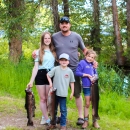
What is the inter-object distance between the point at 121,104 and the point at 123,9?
1617 cm

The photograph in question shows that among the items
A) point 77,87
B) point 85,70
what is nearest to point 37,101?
point 77,87

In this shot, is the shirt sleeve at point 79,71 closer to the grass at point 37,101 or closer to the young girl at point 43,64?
the young girl at point 43,64

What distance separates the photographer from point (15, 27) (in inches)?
452

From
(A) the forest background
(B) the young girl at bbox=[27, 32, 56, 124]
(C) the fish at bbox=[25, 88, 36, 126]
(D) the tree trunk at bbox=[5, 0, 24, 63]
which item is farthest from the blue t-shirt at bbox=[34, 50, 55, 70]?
(D) the tree trunk at bbox=[5, 0, 24, 63]

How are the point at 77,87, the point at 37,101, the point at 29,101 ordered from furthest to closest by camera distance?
the point at 37,101
the point at 77,87
the point at 29,101

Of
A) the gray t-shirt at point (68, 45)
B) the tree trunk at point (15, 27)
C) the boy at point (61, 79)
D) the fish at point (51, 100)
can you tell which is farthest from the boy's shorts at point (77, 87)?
the tree trunk at point (15, 27)

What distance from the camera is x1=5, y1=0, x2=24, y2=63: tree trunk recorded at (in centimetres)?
1109

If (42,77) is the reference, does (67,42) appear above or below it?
above

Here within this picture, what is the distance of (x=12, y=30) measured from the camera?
37.2 ft

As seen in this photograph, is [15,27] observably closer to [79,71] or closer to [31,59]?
[31,59]

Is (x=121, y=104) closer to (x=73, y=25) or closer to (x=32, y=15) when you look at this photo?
(x=32, y=15)

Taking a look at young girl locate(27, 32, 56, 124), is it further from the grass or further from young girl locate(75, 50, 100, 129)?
the grass

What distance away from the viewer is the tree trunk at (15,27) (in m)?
11.1

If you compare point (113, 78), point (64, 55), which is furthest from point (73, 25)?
point (64, 55)
